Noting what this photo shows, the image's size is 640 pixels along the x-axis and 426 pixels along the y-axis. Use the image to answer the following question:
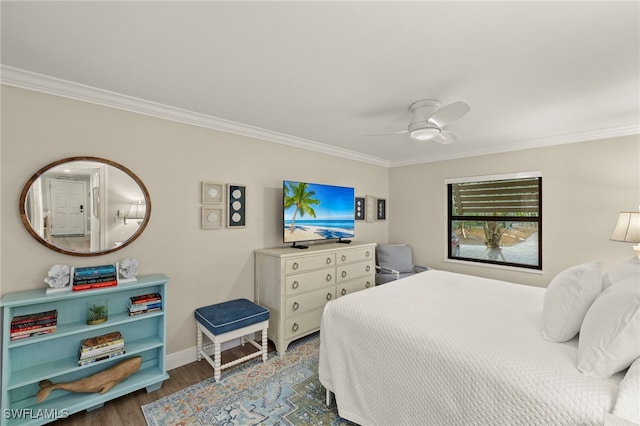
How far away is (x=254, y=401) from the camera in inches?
84.5

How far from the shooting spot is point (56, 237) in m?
2.07

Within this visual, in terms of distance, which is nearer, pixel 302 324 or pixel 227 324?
pixel 227 324

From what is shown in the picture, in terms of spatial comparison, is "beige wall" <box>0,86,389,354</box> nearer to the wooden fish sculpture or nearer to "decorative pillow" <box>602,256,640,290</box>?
the wooden fish sculpture

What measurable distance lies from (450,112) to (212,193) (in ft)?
7.56

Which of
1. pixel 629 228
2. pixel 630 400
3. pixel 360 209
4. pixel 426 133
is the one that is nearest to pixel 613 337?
pixel 630 400

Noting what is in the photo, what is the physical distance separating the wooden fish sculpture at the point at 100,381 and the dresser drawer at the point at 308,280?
54.7 inches

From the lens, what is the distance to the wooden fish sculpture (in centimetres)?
A: 191

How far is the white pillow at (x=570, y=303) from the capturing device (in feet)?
4.78

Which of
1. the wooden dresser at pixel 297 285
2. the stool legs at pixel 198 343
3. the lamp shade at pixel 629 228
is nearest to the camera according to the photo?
the lamp shade at pixel 629 228

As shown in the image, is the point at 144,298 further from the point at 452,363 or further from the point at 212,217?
the point at 452,363

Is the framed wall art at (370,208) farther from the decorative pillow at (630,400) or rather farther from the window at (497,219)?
the decorative pillow at (630,400)

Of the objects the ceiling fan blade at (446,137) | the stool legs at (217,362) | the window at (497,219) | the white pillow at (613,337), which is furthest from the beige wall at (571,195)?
the stool legs at (217,362)

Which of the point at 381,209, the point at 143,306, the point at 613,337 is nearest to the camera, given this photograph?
the point at 613,337

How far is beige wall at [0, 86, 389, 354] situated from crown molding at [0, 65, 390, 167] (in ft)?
0.17
